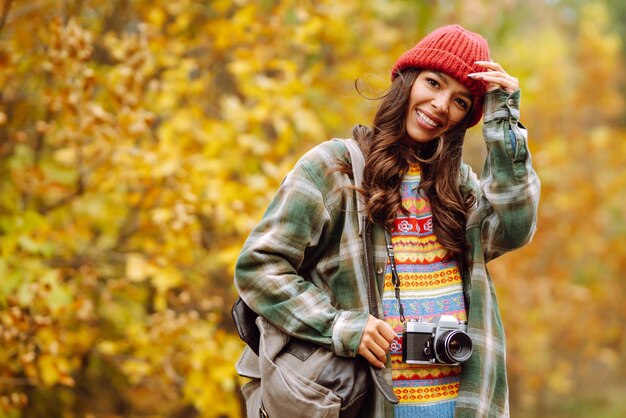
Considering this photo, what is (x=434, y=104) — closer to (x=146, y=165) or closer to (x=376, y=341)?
(x=376, y=341)

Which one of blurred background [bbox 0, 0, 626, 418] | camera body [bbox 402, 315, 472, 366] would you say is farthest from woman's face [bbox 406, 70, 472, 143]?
camera body [bbox 402, 315, 472, 366]

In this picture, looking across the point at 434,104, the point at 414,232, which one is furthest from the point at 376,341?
the point at 434,104

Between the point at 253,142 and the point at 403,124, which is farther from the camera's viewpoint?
the point at 253,142

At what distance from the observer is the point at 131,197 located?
162 inches

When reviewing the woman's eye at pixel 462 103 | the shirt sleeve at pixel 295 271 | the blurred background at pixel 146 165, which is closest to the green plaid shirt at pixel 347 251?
the shirt sleeve at pixel 295 271

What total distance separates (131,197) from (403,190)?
2.22 m

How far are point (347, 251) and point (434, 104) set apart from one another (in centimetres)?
50

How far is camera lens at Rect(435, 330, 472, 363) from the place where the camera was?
2006 millimetres

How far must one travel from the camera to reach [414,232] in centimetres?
219

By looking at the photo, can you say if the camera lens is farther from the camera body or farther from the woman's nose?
the woman's nose

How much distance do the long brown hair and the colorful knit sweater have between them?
1.3 inches

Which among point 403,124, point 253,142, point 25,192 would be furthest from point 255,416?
point 25,192

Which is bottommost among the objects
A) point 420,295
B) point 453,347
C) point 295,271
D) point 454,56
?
point 453,347

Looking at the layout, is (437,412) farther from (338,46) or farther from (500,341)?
(338,46)
